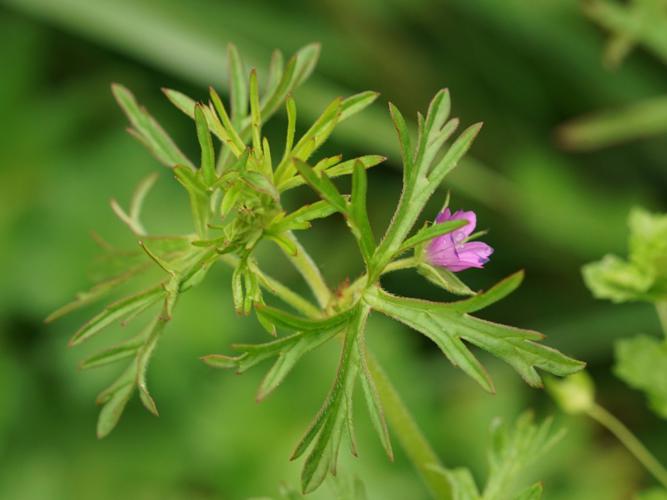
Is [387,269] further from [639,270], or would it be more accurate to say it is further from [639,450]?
[639,450]

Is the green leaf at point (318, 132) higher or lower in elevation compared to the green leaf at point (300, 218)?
higher

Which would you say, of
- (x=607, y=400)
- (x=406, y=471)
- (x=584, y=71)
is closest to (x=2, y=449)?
(x=406, y=471)

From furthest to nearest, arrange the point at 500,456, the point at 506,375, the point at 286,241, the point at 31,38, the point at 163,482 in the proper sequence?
1. the point at 31,38
2. the point at 506,375
3. the point at 163,482
4. the point at 500,456
5. the point at 286,241

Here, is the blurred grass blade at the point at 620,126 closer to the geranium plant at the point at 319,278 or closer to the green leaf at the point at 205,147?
the geranium plant at the point at 319,278

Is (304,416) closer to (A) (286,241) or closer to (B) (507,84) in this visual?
(B) (507,84)

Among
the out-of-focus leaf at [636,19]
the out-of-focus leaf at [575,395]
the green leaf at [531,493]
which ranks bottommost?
the green leaf at [531,493]

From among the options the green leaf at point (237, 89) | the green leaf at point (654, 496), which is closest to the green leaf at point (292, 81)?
the green leaf at point (237, 89)
